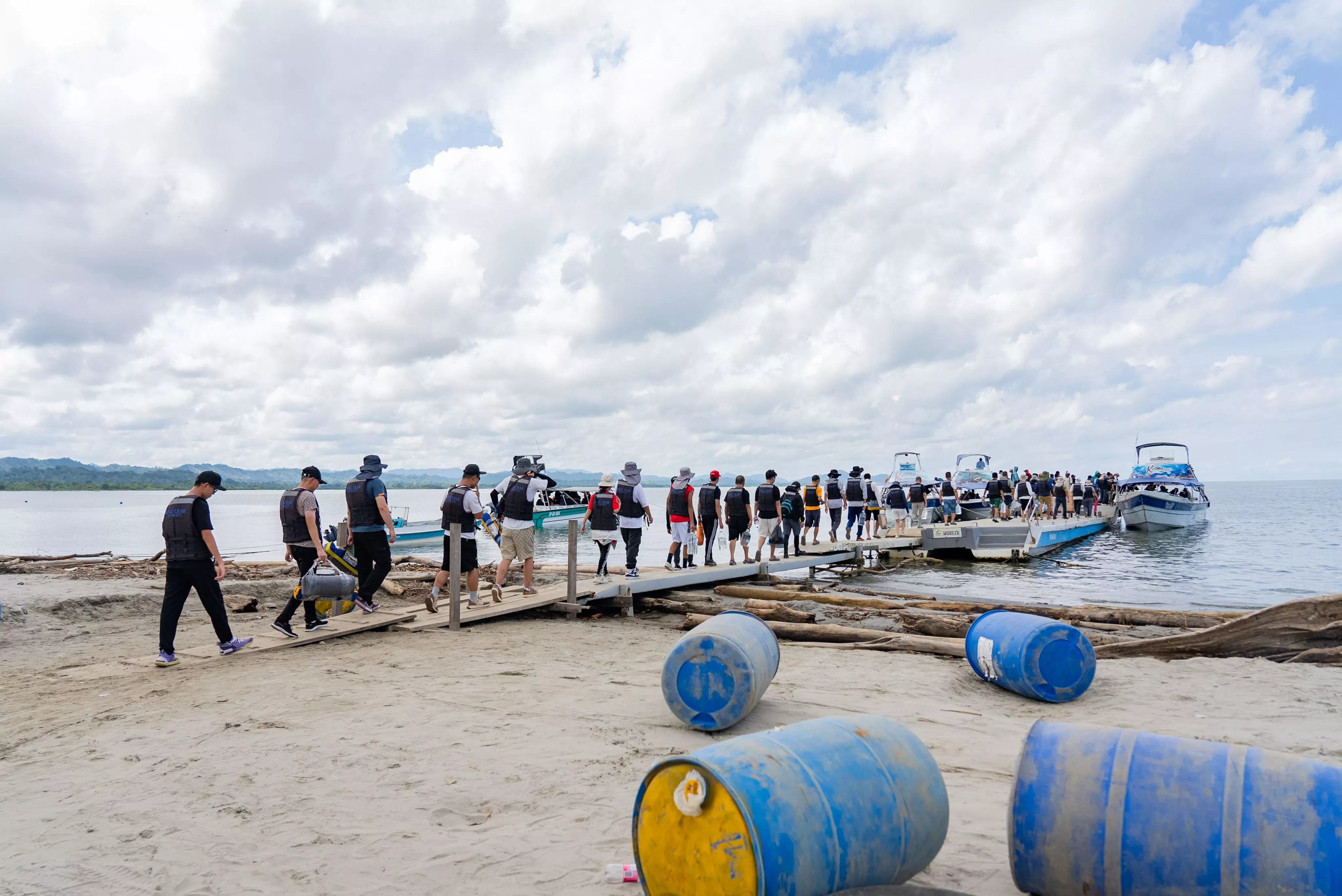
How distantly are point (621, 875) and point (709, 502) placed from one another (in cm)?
1086

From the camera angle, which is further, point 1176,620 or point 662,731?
point 1176,620

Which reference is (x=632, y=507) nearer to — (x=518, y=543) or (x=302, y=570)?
(x=518, y=543)

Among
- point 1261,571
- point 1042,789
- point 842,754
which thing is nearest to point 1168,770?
point 1042,789

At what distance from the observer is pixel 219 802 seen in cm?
426

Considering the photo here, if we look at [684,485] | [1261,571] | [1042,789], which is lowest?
[1261,571]

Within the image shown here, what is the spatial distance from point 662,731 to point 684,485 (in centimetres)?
827

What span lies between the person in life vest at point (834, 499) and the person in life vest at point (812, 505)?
0.86 metres

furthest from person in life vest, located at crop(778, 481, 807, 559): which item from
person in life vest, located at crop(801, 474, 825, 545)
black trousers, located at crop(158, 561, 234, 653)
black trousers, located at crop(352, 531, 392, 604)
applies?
black trousers, located at crop(158, 561, 234, 653)

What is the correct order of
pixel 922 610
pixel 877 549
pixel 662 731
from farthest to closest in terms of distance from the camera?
pixel 877 549 → pixel 922 610 → pixel 662 731

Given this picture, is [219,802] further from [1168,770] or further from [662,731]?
[1168,770]

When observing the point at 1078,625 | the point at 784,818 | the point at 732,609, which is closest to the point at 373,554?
the point at 732,609

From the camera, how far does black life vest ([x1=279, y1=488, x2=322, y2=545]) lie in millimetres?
8672

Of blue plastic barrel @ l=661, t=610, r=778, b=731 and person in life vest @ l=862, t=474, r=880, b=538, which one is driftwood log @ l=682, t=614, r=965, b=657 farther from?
person in life vest @ l=862, t=474, r=880, b=538

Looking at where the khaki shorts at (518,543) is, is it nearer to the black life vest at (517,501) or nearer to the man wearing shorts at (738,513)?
the black life vest at (517,501)
